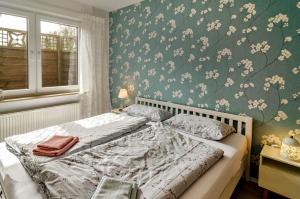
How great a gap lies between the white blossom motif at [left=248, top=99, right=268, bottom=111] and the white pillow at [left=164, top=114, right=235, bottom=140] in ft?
1.12

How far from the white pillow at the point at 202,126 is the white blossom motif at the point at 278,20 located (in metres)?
1.17

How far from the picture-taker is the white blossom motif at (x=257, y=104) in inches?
90.7

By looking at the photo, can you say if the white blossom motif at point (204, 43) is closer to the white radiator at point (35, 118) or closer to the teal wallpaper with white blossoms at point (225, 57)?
the teal wallpaper with white blossoms at point (225, 57)

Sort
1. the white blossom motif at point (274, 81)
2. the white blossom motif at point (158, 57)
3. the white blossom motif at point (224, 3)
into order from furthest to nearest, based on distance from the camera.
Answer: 1. the white blossom motif at point (158, 57)
2. the white blossom motif at point (224, 3)
3. the white blossom motif at point (274, 81)

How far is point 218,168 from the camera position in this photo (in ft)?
5.59

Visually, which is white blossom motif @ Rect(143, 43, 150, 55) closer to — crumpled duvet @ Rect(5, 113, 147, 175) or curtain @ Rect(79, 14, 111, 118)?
curtain @ Rect(79, 14, 111, 118)

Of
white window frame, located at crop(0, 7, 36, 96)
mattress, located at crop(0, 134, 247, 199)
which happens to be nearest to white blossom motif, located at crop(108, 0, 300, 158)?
mattress, located at crop(0, 134, 247, 199)

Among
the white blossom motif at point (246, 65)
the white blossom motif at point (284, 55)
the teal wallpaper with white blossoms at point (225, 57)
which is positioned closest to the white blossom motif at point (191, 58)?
the teal wallpaper with white blossoms at point (225, 57)

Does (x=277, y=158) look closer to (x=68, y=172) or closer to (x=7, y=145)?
(x=68, y=172)

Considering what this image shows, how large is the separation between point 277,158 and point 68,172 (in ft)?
6.21

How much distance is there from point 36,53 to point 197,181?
9.91 ft

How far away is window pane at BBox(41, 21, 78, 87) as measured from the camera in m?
3.37

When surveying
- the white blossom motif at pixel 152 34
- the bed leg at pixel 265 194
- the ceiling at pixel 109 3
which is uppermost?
the ceiling at pixel 109 3

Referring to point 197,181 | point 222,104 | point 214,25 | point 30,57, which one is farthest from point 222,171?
point 30,57
